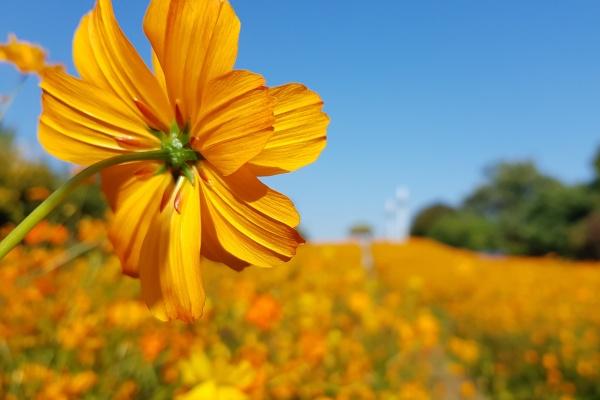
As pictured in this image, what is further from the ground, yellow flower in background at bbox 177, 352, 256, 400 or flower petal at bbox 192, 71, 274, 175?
flower petal at bbox 192, 71, 274, 175

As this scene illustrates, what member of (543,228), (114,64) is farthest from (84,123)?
(543,228)

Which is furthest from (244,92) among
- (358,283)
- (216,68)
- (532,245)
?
(532,245)

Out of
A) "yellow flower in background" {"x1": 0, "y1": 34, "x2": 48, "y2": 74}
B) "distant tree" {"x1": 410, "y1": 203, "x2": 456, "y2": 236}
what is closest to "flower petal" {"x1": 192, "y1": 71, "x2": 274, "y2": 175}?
"yellow flower in background" {"x1": 0, "y1": 34, "x2": 48, "y2": 74}

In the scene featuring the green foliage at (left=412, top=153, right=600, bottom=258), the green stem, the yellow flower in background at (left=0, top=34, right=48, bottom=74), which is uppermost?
the green foliage at (left=412, top=153, right=600, bottom=258)

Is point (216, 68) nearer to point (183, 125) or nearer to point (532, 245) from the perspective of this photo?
point (183, 125)

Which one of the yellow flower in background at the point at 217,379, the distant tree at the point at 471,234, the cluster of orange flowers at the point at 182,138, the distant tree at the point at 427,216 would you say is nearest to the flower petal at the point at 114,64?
the cluster of orange flowers at the point at 182,138

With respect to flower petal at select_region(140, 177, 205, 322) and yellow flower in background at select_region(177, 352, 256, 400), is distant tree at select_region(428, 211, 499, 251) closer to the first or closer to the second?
yellow flower in background at select_region(177, 352, 256, 400)

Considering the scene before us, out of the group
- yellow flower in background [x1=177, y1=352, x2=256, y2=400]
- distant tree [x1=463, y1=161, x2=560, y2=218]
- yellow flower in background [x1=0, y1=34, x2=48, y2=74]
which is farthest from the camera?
distant tree [x1=463, y1=161, x2=560, y2=218]
